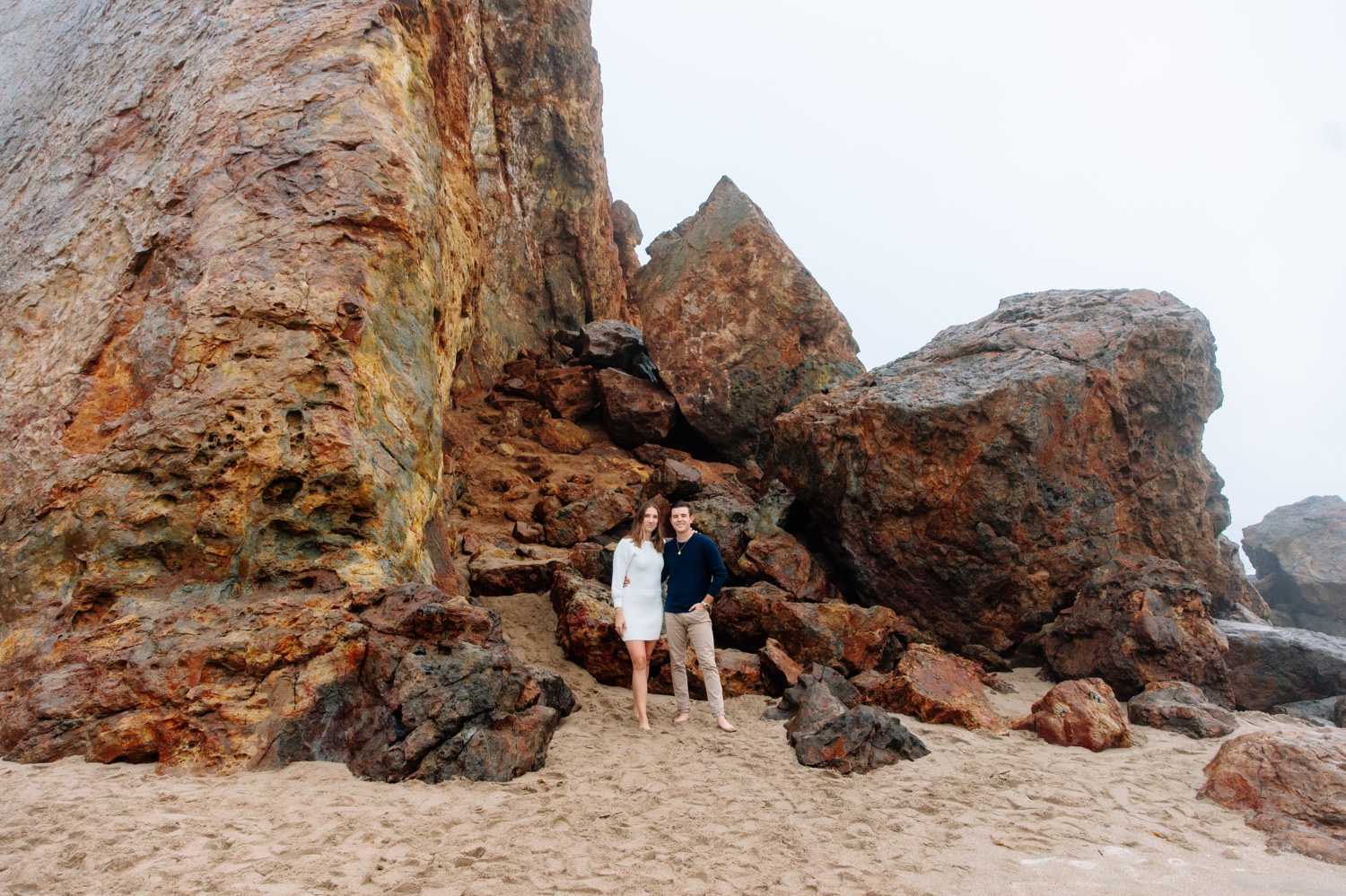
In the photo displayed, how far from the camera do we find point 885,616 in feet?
26.1

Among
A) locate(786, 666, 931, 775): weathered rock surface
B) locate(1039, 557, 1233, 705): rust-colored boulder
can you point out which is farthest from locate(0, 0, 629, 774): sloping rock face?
locate(1039, 557, 1233, 705): rust-colored boulder

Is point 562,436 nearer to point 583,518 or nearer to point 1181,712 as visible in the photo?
point 583,518

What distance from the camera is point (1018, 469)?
841cm

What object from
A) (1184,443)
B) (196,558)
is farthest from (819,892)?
(1184,443)

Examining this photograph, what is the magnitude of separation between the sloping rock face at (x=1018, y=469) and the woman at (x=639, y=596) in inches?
138

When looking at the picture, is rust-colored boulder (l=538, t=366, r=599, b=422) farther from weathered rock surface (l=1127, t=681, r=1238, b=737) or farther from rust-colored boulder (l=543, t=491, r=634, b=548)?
weathered rock surface (l=1127, t=681, r=1238, b=737)

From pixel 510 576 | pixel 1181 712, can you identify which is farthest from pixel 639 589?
pixel 1181 712

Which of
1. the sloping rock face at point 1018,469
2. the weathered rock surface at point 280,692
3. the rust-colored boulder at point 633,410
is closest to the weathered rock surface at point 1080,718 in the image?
the sloping rock face at point 1018,469

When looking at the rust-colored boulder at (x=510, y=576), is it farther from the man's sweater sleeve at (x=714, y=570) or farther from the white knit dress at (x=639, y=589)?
the man's sweater sleeve at (x=714, y=570)

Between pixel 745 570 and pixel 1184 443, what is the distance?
5505mm

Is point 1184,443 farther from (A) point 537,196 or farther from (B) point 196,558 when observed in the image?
(A) point 537,196

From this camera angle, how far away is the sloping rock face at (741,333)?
526 inches

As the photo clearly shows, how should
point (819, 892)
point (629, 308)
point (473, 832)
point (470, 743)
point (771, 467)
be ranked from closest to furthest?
point (819, 892), point (473, 832), point (470, 743), point (771, 467), point (629, 308)

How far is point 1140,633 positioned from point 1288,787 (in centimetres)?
290
